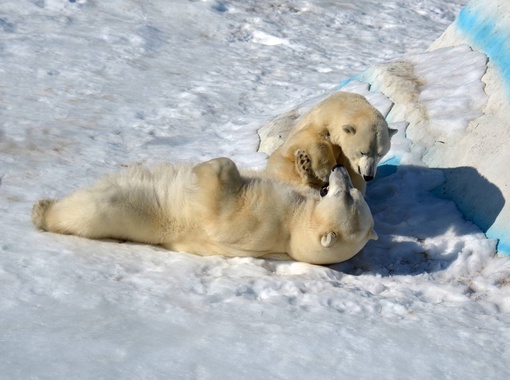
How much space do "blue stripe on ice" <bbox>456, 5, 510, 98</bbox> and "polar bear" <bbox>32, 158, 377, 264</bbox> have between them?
185cm

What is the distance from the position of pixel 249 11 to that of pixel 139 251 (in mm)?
6563

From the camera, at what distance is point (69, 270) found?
13.4 ft

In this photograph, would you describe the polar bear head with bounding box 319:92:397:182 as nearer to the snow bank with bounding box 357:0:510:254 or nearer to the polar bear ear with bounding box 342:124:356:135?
the polar bear ear with bounding box 342:124:356:135

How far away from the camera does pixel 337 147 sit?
530cm

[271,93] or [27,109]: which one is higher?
[271,93]

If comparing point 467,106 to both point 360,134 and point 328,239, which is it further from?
point 328,239

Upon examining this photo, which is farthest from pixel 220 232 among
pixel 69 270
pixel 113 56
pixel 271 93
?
pixel 113 56

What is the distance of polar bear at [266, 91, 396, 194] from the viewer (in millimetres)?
5066

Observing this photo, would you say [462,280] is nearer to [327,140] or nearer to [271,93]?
[327,140]

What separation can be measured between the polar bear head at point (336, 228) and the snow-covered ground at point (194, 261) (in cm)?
9

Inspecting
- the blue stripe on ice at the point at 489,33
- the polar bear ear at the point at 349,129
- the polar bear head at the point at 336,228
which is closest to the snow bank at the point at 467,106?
the blue stripe on ice at the point at 489,33

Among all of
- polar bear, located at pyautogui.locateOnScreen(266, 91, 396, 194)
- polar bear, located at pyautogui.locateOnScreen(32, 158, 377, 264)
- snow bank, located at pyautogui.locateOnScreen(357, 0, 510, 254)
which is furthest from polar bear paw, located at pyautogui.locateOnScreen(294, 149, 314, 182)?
snow bank, located at pyautogui.locateOnScreen(357, 0, 510, 254)

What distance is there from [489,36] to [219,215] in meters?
3.07

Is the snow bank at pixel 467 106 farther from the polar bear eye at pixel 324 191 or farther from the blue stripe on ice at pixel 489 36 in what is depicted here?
the polar bear eye at pixel 324 191
